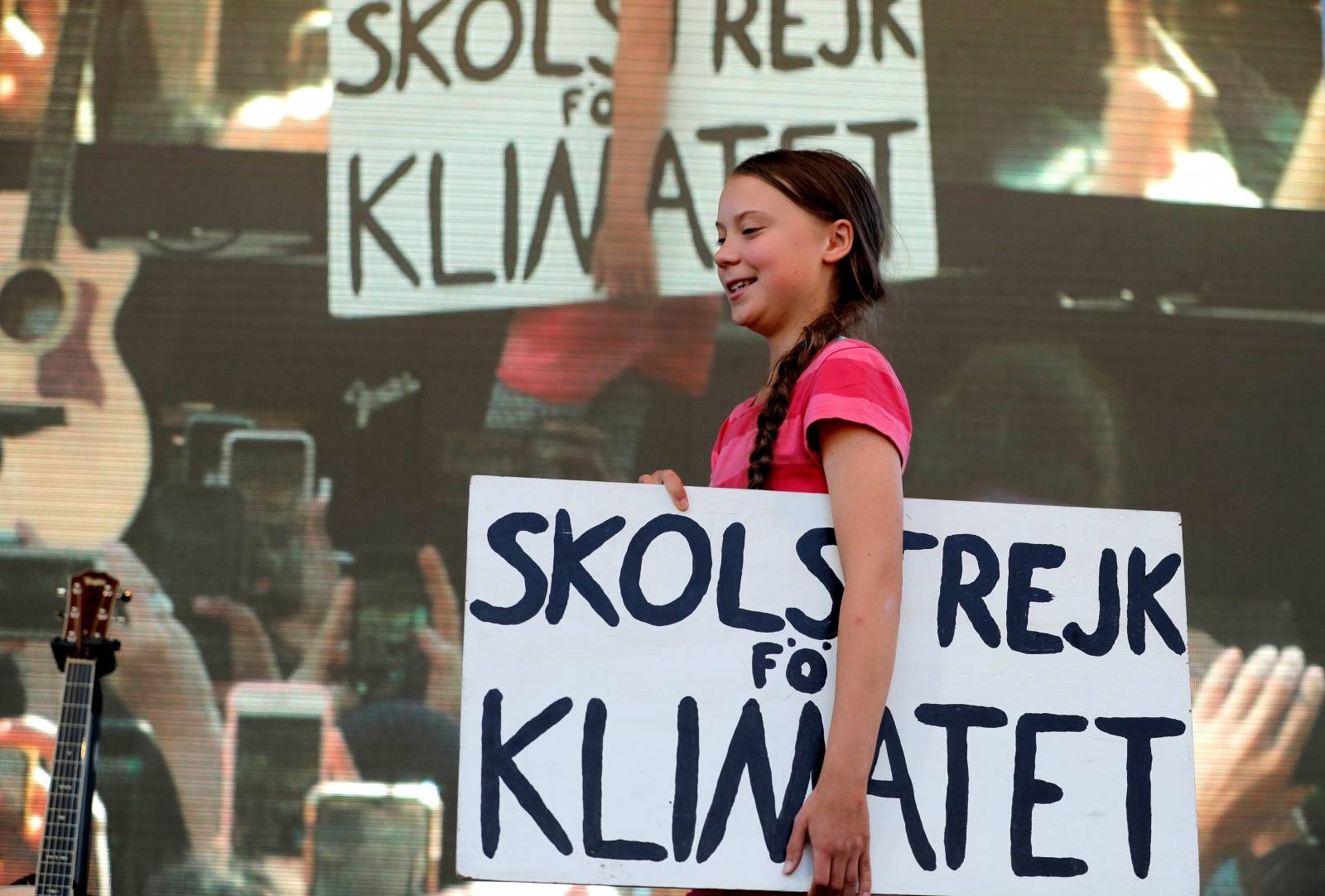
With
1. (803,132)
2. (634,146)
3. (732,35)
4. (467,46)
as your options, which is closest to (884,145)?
(803,132)

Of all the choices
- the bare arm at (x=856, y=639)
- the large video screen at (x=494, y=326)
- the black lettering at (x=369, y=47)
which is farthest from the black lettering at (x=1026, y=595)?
the black lettering at (x=369, y=47)

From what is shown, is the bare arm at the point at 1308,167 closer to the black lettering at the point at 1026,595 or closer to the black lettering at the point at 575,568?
the black lettering at the point at 1026,595

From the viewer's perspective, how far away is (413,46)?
2.93m

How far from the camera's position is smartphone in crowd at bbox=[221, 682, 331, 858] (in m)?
2.65

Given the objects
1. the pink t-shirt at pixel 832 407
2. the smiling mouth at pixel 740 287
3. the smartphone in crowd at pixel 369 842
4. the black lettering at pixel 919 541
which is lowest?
the smartphone in crowd at pixel 369 842

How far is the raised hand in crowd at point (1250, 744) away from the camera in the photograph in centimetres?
275

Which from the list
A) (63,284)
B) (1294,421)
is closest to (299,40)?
(63,284)

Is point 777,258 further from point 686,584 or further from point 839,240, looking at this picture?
point 686,584

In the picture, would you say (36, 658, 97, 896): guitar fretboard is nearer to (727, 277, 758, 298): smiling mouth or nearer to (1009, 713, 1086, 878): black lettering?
(727, 277, 758, 298): smiling mouth

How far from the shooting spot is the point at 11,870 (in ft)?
8.63

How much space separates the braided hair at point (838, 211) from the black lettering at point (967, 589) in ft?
0.55

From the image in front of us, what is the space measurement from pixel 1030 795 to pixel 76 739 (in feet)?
5.46

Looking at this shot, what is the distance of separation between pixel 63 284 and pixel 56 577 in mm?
576

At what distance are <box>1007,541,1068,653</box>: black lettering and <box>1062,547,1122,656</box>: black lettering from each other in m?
0.01
